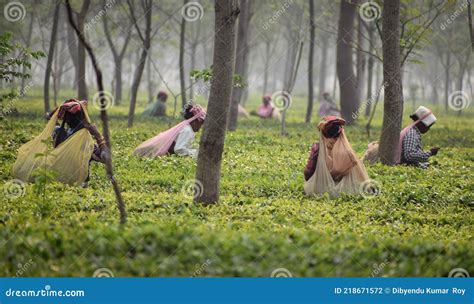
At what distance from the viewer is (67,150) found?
34.0 ft

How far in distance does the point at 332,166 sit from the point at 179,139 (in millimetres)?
3653

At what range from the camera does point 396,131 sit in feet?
43.9

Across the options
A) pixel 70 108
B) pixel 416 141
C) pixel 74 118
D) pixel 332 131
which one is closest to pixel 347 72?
pixel 416 141

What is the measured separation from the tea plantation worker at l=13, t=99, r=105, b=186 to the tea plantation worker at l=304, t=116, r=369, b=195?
3355mm

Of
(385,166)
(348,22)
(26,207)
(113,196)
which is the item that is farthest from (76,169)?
(348,22)

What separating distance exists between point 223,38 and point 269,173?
147 inches

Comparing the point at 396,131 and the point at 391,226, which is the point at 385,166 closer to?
the point at 396,131

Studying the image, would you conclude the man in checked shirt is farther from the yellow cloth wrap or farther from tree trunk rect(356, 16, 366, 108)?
tree trunk rect(356, 16, 366, 108)

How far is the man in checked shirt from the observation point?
13250 mm

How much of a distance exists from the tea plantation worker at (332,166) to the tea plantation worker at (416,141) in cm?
295

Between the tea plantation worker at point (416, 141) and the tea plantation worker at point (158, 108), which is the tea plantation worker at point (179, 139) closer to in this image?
the tea plantation worker at point (416, 141)

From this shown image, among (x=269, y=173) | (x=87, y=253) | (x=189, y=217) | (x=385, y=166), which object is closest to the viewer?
(x=87, y=253)

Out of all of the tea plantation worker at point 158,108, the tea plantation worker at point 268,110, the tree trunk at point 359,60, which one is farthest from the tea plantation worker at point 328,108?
the tea plantation worker at point 158,108

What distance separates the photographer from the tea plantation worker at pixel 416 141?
13250 millimetres
